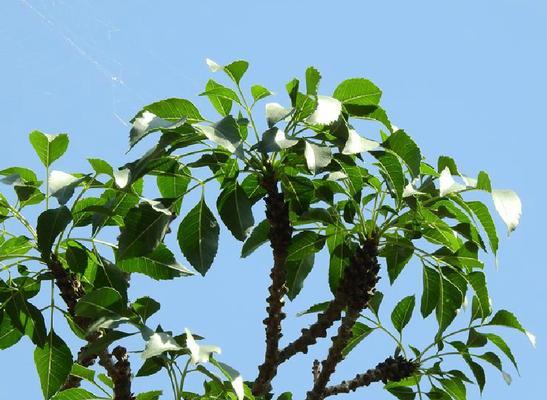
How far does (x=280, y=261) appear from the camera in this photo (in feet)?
8.69

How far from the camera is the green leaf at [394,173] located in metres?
2.50

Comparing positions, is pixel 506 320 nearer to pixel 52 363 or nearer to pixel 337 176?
pixel 337 176

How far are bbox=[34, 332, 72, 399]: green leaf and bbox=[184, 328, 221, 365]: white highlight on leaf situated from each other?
0.52 metres

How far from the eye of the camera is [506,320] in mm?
2732

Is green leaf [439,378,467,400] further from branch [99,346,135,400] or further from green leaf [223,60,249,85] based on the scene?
green leaf [223,60,249,85]

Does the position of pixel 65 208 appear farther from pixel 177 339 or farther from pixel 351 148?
pixel 351 148

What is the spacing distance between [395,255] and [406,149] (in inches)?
13.0

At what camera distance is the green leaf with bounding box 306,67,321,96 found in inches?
97.0

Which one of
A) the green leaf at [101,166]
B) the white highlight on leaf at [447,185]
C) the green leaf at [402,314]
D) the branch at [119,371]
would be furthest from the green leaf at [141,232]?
the green leaf at [402,314]

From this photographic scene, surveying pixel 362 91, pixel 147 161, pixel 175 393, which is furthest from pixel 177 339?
pixel 362 91

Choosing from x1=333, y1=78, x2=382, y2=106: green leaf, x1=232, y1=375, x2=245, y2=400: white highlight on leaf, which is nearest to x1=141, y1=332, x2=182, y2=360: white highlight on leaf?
x1=232, y1=375, x2=245, y2=400: white highlight on leaf

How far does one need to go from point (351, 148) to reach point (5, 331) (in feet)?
3.30

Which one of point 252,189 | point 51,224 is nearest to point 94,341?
point 51,224

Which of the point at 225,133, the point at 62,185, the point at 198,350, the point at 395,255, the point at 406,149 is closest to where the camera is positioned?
the point at 198,350
